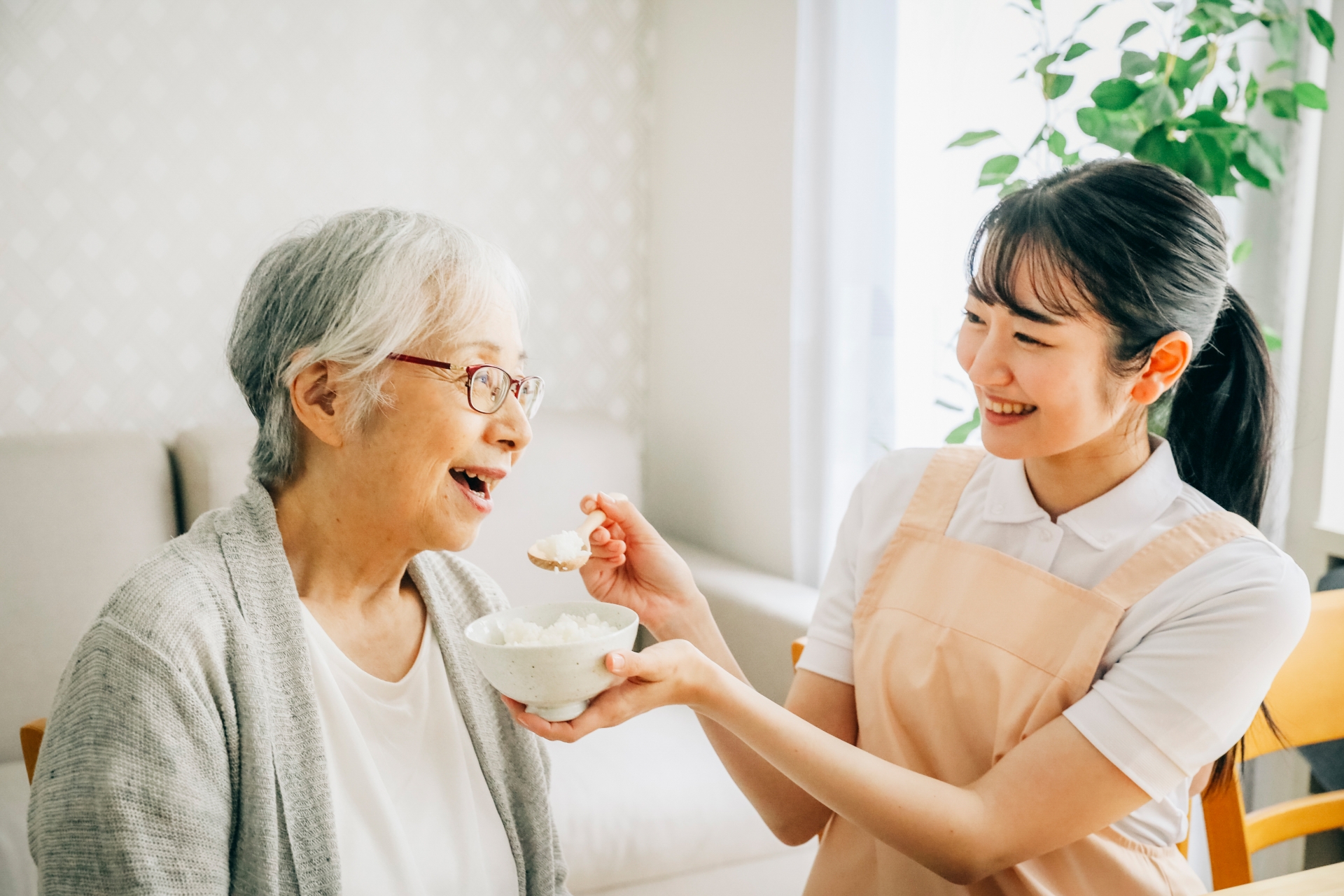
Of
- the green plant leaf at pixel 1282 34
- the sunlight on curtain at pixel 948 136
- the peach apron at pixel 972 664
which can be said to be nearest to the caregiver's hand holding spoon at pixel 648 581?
the peach apron at pixel 972 664

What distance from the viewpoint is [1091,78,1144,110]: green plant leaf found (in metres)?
1.69

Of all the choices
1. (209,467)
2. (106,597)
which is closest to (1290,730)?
(106,597)

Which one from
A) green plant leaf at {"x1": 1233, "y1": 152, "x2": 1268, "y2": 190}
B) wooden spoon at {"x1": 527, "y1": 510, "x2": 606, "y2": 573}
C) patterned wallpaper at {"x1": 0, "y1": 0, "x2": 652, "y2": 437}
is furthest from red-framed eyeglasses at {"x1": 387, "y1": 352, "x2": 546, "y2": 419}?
patterned wallpaper at {"x1": 0, "y1": 0, "x2": 652, "y2": 437}

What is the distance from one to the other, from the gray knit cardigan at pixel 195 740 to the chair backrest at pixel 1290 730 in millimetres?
1213

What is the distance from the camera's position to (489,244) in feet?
4.06

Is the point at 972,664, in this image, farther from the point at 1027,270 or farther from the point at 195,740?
the point at 195,740

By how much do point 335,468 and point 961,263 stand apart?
155 centimetres

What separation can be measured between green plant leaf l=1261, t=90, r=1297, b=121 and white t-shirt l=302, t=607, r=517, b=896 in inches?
72.2

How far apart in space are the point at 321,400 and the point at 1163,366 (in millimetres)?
1032

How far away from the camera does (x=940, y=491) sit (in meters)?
1.36

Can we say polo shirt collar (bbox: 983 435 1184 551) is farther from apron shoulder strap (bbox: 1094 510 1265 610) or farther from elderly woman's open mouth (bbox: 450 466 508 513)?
elderly woman's open mouth (bbox: 450 466 508 513)

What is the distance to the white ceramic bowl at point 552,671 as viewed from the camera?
90 cm

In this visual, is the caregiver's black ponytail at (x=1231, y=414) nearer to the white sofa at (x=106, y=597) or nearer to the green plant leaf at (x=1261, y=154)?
the green plant leaf at (x=1261, y=154)

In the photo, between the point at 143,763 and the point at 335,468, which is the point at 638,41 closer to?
the point at 335,468
